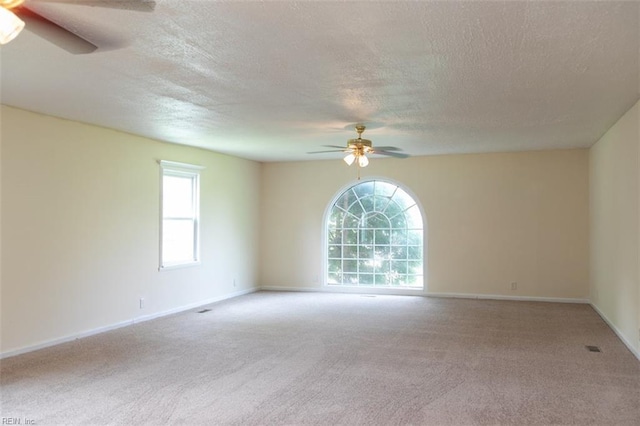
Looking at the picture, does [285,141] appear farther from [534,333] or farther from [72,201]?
[534,333]

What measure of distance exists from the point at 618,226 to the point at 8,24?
5.60 metres

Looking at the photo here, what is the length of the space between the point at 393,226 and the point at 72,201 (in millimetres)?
5118

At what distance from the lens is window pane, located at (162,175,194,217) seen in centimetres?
661

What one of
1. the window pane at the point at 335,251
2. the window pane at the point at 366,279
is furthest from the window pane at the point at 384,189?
the window pane at the point at 366,279

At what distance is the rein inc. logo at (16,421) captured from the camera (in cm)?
294

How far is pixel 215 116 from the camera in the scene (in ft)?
16.0

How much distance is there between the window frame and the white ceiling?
2.61 metres

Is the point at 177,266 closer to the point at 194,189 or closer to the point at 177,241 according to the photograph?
the point at 177,241

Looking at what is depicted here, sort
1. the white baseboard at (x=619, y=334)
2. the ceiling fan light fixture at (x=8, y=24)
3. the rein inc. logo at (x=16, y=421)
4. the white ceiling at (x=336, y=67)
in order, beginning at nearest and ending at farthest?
the ceiling fan light fixture at (x=8, y=24) < the white ceiling at (x=336, y=67) < the rein inc. logo at (x=16, y=421) < the white baseboard at (x=619, y=334)

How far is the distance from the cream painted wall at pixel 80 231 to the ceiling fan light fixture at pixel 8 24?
9.59ft

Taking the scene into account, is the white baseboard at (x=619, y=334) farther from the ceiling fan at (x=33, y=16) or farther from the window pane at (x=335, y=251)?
the ceiling fan at (x=33, y=16)

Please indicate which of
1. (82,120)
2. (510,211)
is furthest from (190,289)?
(510,211)

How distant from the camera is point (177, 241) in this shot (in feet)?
22.5

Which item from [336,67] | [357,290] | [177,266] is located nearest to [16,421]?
[336,67]
